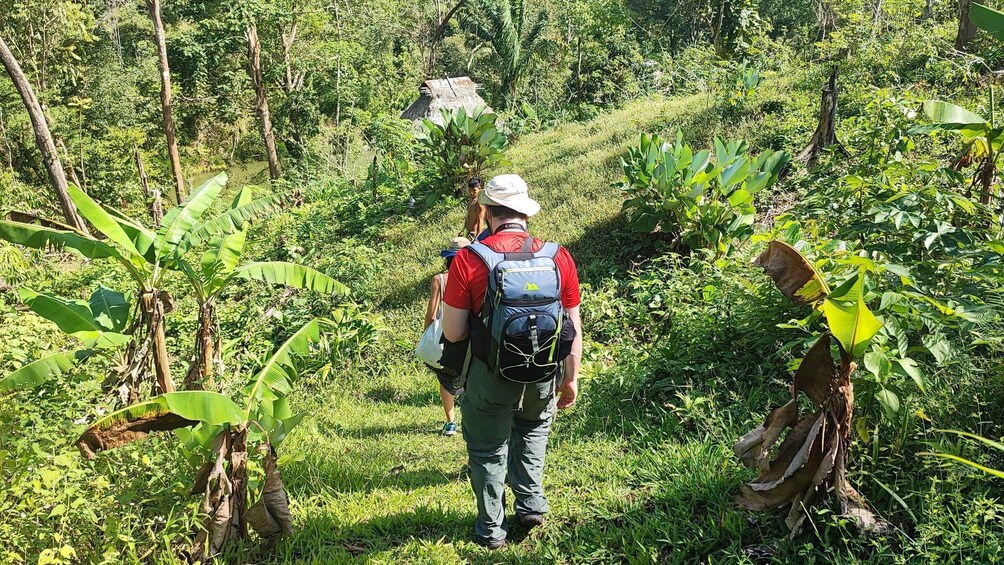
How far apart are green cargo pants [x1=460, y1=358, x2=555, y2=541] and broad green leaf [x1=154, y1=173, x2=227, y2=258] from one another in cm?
210

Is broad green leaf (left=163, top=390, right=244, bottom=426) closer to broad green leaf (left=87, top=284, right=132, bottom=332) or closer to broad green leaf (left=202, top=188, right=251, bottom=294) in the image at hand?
broad green leaf (left=202, top=188, right=251, bottom=294)

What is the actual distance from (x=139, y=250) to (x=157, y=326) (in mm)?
473

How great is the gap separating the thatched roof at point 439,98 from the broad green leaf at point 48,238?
62.8 feet

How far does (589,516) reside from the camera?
324 centimetres

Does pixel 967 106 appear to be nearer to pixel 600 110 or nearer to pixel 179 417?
pixel 179 417

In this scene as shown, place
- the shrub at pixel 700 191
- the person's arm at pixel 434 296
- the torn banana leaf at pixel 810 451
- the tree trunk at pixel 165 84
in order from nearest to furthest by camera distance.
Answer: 1. the torn banana leaf at pixel 810 451
2. the person's arm at pixel 434 296
3. the shrub at pixel 700 191
4. the tree trunk at pixel 165 84

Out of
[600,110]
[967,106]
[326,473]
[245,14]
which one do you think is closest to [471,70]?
[245,14]

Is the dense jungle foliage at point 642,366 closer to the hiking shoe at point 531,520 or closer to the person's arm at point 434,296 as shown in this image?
the hiking shoe at point 531,520

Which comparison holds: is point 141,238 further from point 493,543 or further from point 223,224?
point 493,543

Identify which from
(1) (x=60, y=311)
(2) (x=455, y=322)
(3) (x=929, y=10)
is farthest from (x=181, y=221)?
(3) (x=929, y=10)

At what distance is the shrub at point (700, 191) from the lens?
603 cm

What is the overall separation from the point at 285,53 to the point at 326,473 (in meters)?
19.9

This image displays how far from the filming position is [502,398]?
113 inches

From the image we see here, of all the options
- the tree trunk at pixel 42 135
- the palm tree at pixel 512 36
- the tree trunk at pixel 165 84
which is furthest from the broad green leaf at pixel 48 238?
the palm tree at pixel 512 36
